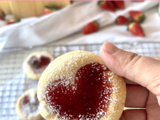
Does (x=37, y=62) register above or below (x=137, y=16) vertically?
below

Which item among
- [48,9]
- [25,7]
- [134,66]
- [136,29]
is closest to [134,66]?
[134,66]

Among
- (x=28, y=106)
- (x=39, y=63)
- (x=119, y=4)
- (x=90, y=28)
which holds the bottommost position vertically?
(x=28, y=106)

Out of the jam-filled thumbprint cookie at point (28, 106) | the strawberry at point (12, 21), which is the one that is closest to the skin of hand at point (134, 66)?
the jam-filled thumbprint cookie at point (28, 106)

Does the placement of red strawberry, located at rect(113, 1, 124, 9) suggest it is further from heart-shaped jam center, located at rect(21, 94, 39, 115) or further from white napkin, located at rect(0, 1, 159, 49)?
heart-shaped jam center, located at rect(21, 94, 39, 115)

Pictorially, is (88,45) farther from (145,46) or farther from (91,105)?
(91,105)

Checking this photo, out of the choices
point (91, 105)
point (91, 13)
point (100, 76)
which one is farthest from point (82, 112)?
point (91, 13)

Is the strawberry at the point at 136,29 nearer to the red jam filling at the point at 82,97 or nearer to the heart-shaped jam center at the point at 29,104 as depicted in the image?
the red jam filling at the point at 82,97

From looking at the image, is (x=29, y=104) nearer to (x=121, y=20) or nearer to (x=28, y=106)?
(x=28, y=106)
